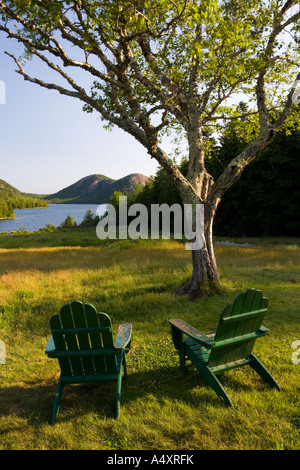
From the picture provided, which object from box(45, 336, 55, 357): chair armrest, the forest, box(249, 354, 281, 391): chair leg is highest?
the forest

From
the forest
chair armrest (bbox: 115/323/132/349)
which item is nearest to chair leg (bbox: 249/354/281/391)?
chair armrest (bbox: 115/323/132/349)

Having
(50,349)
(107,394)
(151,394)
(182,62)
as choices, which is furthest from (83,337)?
(182,62)

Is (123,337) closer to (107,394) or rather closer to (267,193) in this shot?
(107,394)

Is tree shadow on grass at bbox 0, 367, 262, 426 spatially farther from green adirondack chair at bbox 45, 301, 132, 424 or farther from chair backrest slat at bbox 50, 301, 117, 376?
chair backrest slat at bbox 50, 301, 117, 376

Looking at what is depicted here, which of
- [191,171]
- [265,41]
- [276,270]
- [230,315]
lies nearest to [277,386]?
[230,315]

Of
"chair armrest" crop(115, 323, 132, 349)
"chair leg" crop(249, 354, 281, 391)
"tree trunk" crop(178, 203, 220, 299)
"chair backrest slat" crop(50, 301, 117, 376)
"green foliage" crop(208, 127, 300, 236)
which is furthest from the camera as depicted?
"green foliage" crop(208, 127, 300, 236)

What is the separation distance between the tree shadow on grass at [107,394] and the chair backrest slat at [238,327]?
46cm

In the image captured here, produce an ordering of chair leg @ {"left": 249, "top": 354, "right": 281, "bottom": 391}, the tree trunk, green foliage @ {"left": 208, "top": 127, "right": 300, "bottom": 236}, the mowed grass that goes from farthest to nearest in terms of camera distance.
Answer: green foliage @ {"left": 208, "top": 127, "right": 300, "bottom": 236}
the tree trunk
chair leg @ {"left": 249, "top": 354, "right": 281, "bottom": 391}
the mowed grass

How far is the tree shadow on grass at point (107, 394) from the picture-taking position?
3.32 meters

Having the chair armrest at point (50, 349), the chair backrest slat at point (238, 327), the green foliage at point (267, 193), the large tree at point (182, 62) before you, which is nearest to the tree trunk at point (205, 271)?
the large tree at point (182, 62)

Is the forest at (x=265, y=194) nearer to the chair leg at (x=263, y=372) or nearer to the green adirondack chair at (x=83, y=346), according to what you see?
the chair leg at (x=263, y=372)

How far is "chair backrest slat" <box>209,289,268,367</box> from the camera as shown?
3299 mm

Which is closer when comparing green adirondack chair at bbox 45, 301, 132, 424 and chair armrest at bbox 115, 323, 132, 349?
green adirondack chair at bbox 45, 301, 132, 424

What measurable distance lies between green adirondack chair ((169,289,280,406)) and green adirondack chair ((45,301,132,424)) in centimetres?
101
